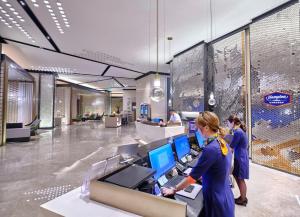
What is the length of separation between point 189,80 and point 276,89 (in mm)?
3530

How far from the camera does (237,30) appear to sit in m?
5.83

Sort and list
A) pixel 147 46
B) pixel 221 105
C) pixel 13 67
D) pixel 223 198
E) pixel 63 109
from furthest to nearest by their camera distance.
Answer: pixel 63 109 → pixel 13 67 → pixel 147 46 → pixel 221 105 → pixel 223 198

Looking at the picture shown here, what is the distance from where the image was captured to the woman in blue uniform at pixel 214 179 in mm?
1458

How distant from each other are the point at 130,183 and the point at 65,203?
1.98 ft

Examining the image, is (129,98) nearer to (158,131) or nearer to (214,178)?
(158,131)

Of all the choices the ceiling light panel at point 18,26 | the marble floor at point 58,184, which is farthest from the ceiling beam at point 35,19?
the marble floor at point 58,184

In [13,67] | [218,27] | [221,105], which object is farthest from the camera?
[13,67]

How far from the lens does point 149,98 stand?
12.2m

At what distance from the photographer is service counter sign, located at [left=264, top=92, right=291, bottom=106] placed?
176 inches

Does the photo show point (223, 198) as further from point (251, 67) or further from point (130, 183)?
point (251, 67)

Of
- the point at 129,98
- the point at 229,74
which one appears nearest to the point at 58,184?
the point at 229,74

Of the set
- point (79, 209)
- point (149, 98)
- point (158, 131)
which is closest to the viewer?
point (79, 209)

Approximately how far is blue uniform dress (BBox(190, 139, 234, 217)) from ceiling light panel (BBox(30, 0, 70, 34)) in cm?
502

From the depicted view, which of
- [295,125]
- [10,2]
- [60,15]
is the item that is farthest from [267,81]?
[10,2]
